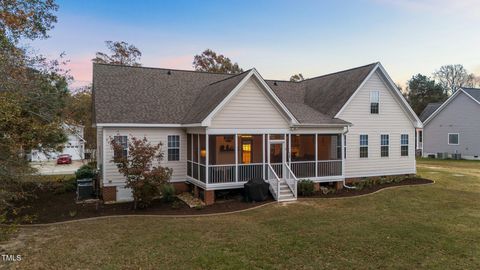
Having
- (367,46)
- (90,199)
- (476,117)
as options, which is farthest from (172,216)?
(476,117)

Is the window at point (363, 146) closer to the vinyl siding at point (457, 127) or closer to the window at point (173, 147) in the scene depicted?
the window at point (173, 147)

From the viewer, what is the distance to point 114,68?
18.8 meters

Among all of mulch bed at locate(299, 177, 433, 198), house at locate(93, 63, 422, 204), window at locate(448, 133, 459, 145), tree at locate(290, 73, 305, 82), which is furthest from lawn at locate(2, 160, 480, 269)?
tree at locate(290, 73, 305, 82)

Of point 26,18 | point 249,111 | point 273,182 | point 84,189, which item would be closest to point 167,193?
point 84,189

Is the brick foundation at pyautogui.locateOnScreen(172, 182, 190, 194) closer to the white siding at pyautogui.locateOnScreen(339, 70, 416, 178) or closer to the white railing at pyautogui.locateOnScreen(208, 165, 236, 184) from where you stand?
the white railing at pyautogui.locateOnScreen(208, 165, 236, 184)

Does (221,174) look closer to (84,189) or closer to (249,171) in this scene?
(249,171)

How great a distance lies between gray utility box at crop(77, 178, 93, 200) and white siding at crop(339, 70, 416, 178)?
1408 cm

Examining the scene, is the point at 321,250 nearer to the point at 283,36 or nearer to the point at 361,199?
the point at 361,199

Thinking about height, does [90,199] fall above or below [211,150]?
below

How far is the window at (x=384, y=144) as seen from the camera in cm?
1930

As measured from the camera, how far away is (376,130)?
19047 millimetres

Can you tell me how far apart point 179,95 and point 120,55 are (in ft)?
78.4

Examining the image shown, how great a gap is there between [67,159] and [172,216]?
2962cm

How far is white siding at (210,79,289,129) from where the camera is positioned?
46.7 ft
